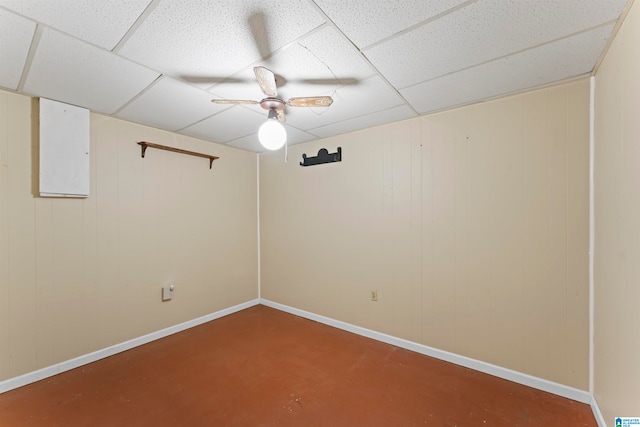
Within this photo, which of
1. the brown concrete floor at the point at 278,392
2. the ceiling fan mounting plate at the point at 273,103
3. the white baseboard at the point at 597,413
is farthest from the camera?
the ceiling fan mounting plate at the point at 273,103

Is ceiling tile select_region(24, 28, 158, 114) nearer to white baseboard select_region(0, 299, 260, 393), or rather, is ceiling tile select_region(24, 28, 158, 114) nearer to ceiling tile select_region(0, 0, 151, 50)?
ceiling tile select_region(0, 0, 151, 50)

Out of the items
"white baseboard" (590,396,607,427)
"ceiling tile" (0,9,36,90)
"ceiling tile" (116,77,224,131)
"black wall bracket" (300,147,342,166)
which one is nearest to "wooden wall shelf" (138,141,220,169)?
"ceiling tile" (116,77,224,131)

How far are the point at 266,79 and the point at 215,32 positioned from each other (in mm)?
332

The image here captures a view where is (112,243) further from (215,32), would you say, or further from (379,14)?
(379,14)

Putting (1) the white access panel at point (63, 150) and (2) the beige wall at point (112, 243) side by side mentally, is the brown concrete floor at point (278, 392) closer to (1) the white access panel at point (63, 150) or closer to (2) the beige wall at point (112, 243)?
(2) the beige wall at point (112, 243)

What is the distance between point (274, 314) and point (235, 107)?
2.65 m

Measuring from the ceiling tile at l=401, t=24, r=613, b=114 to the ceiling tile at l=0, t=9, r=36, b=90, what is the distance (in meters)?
2.27

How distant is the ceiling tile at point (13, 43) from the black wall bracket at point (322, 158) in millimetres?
2510

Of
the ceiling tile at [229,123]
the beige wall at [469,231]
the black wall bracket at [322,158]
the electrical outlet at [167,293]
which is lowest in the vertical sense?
the electrical outlet at [167,293]

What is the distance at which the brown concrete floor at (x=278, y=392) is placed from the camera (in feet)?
5.81

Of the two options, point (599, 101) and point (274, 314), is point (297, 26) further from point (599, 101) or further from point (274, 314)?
point (274, 314)

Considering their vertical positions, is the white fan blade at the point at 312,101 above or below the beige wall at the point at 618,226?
above

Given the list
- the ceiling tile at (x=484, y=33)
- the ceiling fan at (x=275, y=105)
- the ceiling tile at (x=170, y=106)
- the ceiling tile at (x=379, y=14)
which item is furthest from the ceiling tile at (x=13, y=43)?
the ceiling tile at (x=484, y=33)

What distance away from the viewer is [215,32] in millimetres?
1396
